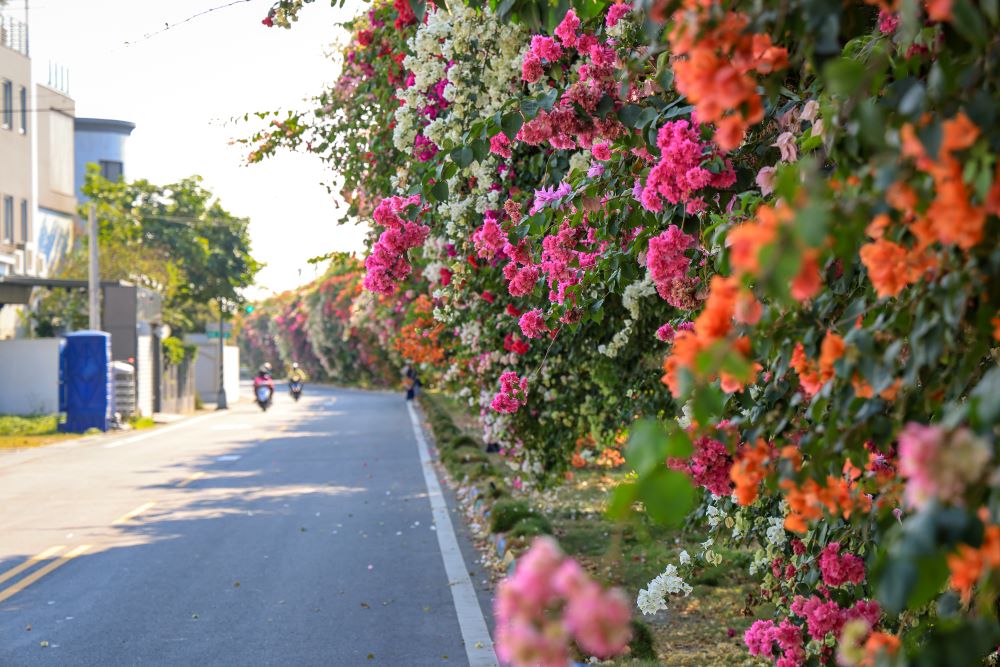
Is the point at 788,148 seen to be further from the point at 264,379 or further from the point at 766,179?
the point at 264,379

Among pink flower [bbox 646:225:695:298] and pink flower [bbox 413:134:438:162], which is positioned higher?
pink flower [bbox 413:134:438:162]

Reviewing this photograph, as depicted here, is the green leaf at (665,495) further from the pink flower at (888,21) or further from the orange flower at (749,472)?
the pink flower at (888,21)

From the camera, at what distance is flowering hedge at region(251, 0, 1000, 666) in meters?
1.75

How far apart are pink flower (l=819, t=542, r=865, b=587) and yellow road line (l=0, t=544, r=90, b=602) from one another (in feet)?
23.7

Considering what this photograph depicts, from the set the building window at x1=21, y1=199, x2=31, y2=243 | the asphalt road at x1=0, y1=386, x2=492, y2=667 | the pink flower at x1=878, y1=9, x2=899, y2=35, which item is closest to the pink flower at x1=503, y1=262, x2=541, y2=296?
the asphalt road at x1=0, y1=386, x2=492, y2=667

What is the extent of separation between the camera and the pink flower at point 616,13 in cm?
476

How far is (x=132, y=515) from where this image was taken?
1343 centimetres

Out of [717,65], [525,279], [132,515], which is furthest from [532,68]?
[132,515]

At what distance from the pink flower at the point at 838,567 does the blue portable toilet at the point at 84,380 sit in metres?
26.0

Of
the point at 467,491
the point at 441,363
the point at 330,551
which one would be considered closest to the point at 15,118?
the point at 441,363

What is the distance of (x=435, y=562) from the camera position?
34.6ft

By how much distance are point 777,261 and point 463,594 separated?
772cm

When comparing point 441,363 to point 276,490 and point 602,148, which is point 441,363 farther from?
point 602,148

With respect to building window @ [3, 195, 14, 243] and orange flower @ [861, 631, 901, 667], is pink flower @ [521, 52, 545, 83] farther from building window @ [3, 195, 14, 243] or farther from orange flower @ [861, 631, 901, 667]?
building window @ [3, 195, 14, 243]
